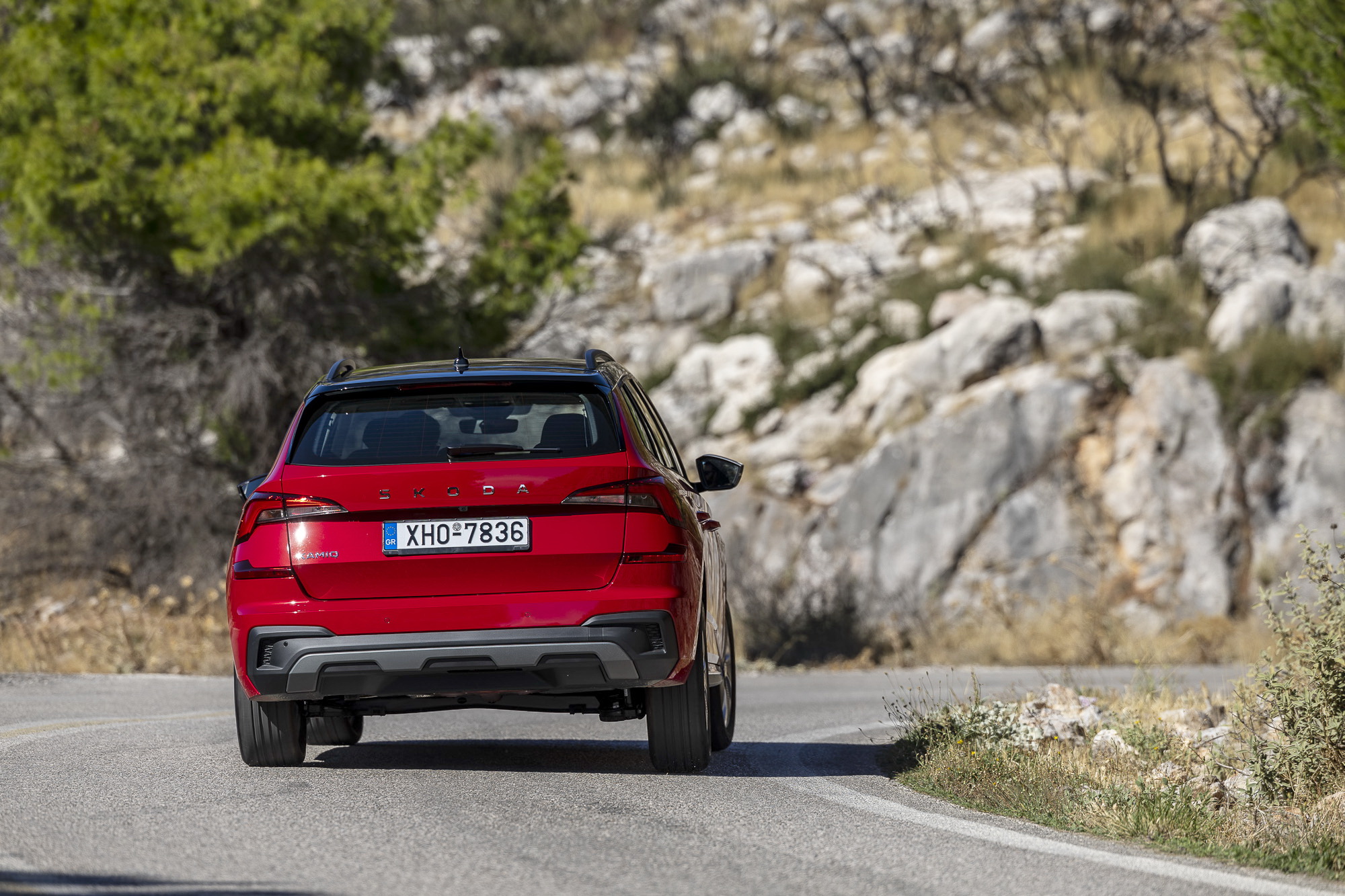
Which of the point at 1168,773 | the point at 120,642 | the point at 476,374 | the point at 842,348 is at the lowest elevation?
the point at 120,642

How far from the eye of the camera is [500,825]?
5.74 metres

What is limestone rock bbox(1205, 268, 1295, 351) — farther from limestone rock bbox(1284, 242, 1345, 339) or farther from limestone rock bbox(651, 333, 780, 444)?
limestone rock bbox(651, 333, 780, 444)

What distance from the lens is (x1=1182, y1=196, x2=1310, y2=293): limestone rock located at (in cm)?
2717

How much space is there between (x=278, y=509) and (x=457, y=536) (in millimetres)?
740

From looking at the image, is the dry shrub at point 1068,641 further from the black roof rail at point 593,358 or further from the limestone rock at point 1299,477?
the black roof rail at point 593,358

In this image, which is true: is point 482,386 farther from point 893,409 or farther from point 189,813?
point 893,409

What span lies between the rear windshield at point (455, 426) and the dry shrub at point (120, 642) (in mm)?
6709

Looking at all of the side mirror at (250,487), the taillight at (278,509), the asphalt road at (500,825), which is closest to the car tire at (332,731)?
the asphalt road at (500,825)

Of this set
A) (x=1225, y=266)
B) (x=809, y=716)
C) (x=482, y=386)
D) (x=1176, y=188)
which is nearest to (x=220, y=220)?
(x=809, y=716)

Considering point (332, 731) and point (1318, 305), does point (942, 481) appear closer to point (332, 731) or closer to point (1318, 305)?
point (1318, 305)

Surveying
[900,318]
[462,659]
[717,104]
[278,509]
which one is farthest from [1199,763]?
[717,104]

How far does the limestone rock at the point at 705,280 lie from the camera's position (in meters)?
36.2

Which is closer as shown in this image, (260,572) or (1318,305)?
(260,572)

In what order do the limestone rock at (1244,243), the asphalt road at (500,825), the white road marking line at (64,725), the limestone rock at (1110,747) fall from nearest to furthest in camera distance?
the asphalt road at (500,825)
the limestone rock at (1110,747)
the white road marking line at (64,725)
the limestone rock at (1244,243)
